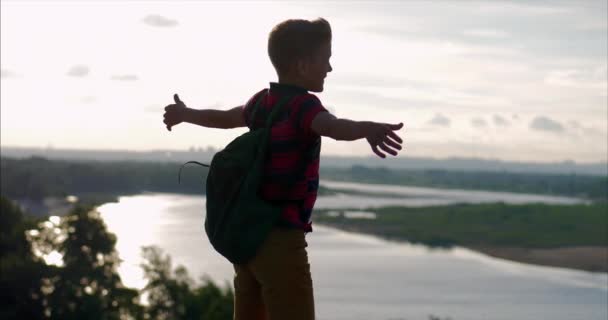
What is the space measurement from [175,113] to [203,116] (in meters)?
0.17

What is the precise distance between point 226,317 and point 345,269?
2510 centimetres

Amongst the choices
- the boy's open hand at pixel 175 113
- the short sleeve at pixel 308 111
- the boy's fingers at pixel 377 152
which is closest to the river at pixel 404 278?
the boy's open hand at pixel 175 113

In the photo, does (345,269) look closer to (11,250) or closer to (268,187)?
(11,250)

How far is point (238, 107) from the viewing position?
3695 mm

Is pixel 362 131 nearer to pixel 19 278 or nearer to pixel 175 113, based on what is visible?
pixel 175 113

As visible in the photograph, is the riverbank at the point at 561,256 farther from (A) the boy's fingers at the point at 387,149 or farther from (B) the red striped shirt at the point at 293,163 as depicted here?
(A) the boy's fingers at the point at 387,149

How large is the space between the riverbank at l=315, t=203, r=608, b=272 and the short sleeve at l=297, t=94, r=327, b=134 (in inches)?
2595

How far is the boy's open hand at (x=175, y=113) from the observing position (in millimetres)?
3926

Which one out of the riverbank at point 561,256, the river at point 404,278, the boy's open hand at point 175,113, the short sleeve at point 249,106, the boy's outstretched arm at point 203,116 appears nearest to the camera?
the short sleeve at point 249,106

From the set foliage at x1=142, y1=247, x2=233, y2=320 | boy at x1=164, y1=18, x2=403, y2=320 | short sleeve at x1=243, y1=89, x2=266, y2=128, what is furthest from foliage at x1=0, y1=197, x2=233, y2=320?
boy at x1=164, y1=18, x2=403, y2=320

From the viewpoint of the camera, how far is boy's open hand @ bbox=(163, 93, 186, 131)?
12.9 feet

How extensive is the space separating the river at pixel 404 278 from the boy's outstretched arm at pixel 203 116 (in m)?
33.1

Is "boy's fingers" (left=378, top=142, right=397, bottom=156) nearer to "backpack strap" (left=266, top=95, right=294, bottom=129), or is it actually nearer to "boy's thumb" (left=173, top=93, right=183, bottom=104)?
"backpack strap" (left=266, top=95, right=294, bottom=129)

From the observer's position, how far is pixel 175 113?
3.94 m
